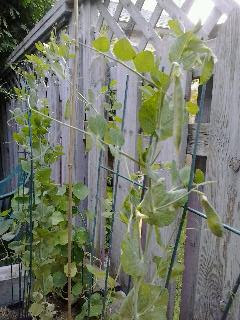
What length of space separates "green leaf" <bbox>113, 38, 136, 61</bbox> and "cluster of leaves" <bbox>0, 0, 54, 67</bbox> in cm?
439

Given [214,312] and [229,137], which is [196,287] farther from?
[229,137]

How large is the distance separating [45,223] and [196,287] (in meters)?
0.67

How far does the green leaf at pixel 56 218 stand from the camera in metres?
1.42

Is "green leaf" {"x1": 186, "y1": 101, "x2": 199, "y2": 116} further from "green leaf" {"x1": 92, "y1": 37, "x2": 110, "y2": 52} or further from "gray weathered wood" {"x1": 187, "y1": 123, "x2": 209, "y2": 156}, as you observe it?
"gray weathered wood" {"x1": 187, "y1": 123, "x2": 209, "y2": 156}

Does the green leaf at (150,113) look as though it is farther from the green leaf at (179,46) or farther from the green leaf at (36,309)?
the green leaf at (36,309)

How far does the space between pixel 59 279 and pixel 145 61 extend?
1.19 metres

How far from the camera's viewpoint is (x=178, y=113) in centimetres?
44

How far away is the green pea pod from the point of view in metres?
0.43

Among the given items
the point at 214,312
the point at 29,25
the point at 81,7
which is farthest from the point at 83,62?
the point at 29,25

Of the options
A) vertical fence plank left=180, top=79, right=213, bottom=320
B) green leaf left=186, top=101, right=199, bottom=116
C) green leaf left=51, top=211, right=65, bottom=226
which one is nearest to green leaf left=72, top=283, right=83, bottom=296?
green leaf left=51, top=211, right=65, bottom=226

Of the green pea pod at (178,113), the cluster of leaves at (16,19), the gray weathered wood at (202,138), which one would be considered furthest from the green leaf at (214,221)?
the cluster of leaves at (16,19)

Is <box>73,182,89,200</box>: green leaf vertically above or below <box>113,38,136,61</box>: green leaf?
below

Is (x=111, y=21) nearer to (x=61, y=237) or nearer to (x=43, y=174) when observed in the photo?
(x=43, y=174)

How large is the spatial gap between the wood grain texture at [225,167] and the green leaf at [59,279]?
65 centimetres
